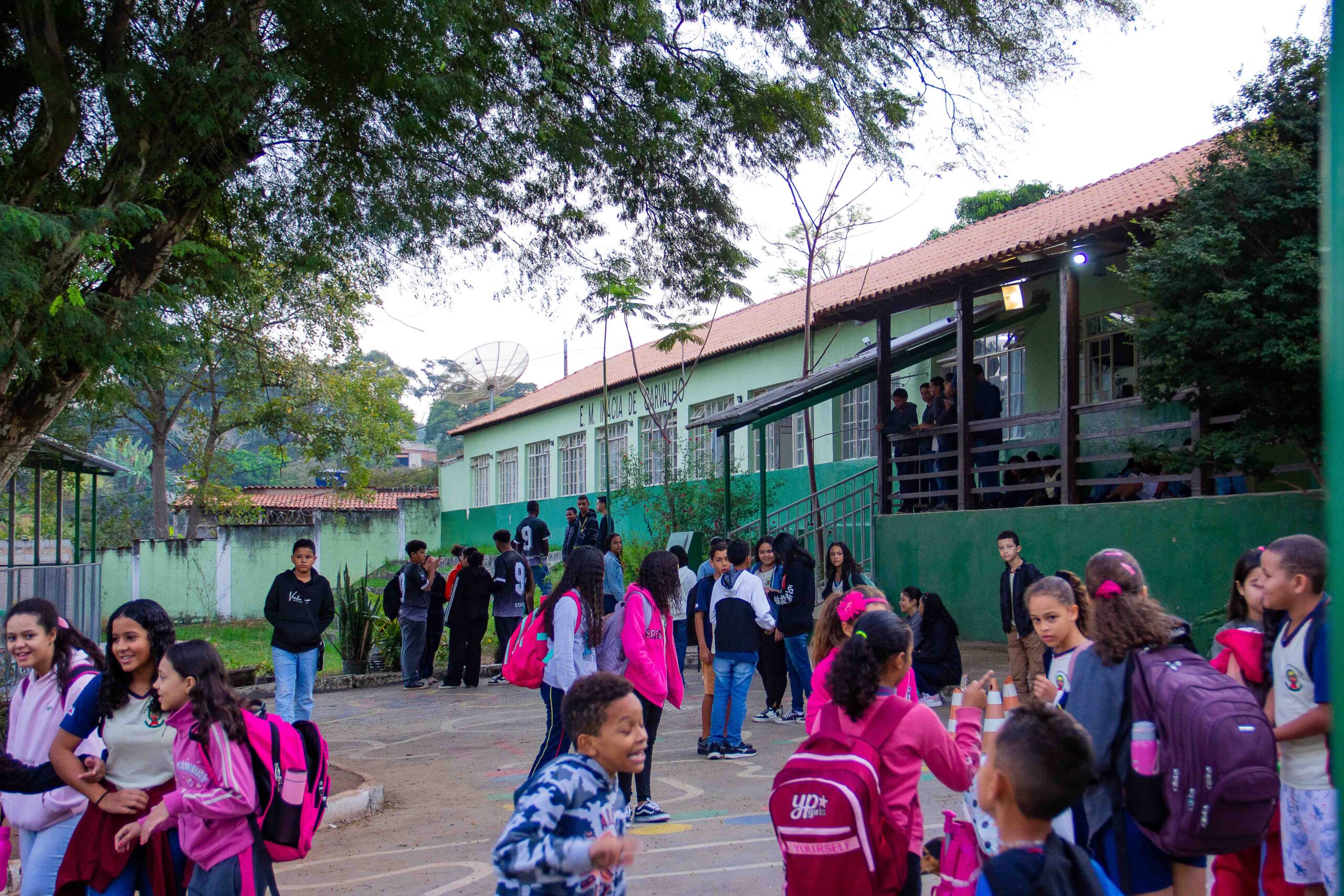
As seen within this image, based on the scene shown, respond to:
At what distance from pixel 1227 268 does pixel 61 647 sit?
382 inches

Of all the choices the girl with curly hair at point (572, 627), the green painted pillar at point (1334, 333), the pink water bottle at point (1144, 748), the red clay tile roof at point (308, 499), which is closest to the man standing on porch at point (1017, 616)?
the girl with curly hair at point (572, 627)

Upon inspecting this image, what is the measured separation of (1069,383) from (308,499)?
35743 mm

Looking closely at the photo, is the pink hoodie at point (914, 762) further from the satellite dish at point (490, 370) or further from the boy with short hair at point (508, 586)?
the satellite dish at point (490, 370)

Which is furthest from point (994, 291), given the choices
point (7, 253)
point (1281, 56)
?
point (7, 253)

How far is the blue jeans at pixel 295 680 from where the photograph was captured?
30.3ft

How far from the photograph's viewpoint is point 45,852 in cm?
431

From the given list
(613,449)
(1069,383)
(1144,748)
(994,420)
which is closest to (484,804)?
(1144,748)

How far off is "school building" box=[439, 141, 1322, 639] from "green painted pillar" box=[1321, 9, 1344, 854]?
33.2ft

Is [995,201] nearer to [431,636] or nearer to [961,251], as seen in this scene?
[961,251]

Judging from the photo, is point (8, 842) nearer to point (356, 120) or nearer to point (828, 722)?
point (828, 722)

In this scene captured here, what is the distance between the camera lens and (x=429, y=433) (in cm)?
8581

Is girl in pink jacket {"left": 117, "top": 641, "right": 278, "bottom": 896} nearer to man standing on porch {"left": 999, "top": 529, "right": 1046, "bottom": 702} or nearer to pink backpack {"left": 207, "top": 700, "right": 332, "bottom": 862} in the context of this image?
pink backpack {"left": 207, "top": 700, "right": 332, "bottom": 862}

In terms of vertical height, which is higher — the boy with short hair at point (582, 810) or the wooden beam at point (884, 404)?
the wooden beam at point (884, 404)

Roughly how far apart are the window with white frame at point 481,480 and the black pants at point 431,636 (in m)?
23.2
